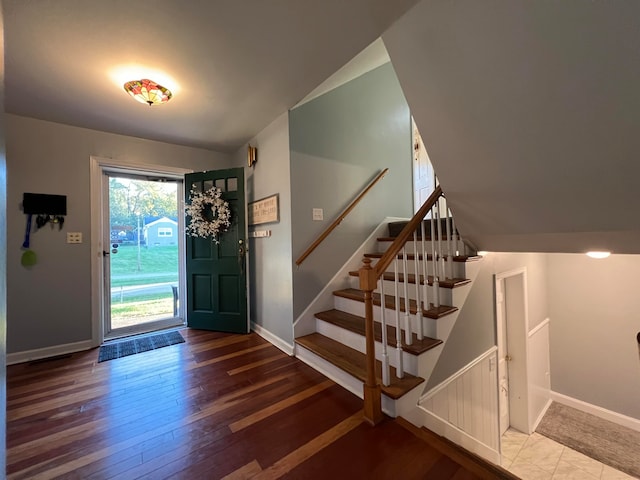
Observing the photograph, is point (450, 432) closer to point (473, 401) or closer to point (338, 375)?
point (473, 401)

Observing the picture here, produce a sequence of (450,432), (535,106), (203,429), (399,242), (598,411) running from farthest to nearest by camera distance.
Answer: (598,411), (450,432), (399,242), (203,429), (535,106)

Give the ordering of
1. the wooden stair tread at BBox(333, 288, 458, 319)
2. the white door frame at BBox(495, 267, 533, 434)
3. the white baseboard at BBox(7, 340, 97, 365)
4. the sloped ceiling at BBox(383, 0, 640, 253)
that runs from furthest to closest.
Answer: the white door frame at BBox(495, 267, 533, 434) → the white baseboard at BBox(7, 340, 97, 365) → the wooden stair tread at BBox(333, 288, 458, 319) → the sloped ceiling at BBox(383, 0, 640, 253)

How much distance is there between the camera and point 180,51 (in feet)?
5.31

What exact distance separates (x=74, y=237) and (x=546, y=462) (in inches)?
224

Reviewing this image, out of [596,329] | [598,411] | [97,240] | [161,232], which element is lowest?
[598,411]

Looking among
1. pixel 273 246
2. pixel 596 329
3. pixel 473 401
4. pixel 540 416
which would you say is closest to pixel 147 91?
pixel 273 246

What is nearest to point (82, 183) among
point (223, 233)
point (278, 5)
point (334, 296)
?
point (223, 233)

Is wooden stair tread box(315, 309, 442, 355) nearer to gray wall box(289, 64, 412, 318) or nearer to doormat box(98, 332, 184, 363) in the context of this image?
gray wall box(289, 64, 412, 318)

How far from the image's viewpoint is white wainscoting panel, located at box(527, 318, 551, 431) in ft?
10.6

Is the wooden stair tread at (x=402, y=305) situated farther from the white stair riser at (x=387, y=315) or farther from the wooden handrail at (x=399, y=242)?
the wooden handrail at (x=399, y=242)

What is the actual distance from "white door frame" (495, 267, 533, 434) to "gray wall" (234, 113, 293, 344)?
2610 millimetres

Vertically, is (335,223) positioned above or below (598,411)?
above

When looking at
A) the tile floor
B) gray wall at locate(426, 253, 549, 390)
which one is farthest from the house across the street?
the tile floor

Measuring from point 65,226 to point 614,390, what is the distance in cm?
666
